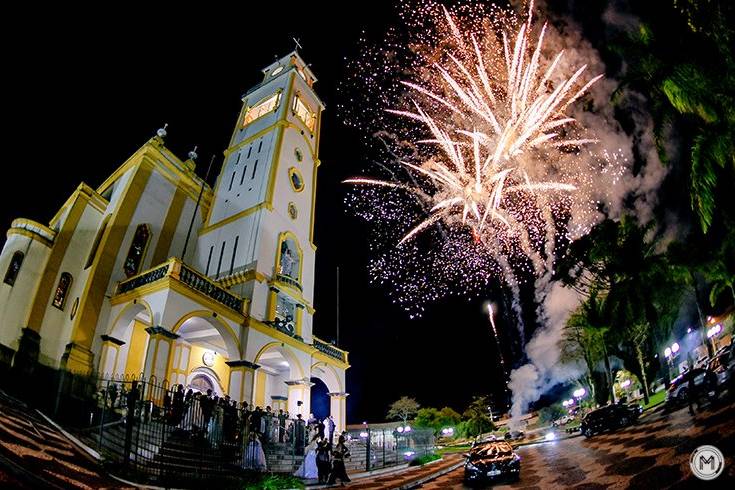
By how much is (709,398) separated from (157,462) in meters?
18.5

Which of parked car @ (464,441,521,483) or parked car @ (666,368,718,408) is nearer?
parked car @ (464,441,521,483)

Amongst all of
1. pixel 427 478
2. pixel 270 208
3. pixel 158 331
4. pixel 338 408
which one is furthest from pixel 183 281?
pixel 338 408

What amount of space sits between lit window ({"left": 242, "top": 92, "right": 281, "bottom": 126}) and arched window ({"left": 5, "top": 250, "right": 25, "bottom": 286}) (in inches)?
676

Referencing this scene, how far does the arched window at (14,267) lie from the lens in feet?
61.8

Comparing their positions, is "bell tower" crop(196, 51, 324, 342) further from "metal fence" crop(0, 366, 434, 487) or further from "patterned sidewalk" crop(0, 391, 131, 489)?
"patterned sidewalk" crop(0, 391, 131, 489)

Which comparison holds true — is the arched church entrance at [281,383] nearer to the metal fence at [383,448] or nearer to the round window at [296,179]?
the metal fence at [383,448]

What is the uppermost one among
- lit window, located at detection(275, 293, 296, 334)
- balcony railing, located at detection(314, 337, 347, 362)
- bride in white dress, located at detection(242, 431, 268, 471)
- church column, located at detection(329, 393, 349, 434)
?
lit window, located at detection(275, 293, 296, 334)

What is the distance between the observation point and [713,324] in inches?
1620

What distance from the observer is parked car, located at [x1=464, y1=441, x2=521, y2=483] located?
12.9 meters

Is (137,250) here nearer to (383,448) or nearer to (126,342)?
(126,342)

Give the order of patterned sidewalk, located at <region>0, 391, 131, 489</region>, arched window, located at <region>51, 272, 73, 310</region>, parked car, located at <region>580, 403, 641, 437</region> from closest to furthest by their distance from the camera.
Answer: patterned sidewalk, located at <region>0, 391, 131, 489</region> → arched window, located at <region>51, 272, 73, 310</region> → parked car, located at <region>580, 403, 641, 437</region>

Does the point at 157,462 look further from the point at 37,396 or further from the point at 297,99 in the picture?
the point at 297,99

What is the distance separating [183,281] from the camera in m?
17.0

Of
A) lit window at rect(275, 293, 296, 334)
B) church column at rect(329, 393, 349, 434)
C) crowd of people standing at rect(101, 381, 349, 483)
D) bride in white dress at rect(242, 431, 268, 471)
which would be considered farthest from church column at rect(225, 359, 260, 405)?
church column at rect(329, 393, 349, 434)
